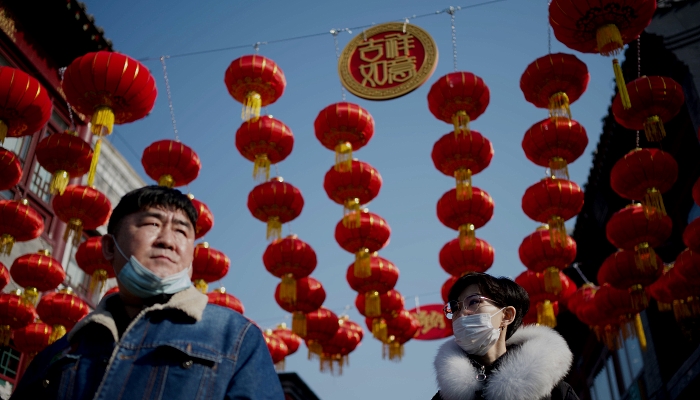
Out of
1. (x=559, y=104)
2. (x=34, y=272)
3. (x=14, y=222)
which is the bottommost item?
(x=34, y=272)

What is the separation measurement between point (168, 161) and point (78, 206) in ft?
4.77

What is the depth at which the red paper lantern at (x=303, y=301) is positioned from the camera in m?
10.8

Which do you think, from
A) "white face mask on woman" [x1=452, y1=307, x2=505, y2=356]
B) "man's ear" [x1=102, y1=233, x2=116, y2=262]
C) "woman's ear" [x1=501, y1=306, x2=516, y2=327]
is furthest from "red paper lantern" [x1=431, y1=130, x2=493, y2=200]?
"man's ear" [x1=102, y1=233, x2=116, y2=262]

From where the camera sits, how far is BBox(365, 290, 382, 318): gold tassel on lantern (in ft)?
35.7

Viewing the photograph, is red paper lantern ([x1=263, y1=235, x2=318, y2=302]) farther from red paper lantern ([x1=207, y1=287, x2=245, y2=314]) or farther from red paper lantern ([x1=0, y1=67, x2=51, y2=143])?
red paper lantern ([x1=0, y1=67, x2=51, y2=143])

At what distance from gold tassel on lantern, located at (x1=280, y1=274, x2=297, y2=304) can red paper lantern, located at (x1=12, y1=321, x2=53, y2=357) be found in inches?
167

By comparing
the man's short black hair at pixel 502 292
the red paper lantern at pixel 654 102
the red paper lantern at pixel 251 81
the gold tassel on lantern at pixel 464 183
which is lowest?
the man's short black hair at pixel 502 292

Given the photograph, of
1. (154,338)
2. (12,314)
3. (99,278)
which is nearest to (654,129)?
(154,338)

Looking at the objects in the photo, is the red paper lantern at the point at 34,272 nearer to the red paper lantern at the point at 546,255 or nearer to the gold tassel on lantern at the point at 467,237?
the gold tassel on lantern at the point at 467,237

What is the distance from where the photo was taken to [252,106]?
9.26m

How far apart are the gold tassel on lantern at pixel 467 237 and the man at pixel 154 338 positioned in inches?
284

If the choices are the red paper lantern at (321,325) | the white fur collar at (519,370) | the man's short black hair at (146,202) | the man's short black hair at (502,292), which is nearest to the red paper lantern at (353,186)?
the red paper lantern at (321,325)

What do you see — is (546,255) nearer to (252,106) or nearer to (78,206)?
(252,106)

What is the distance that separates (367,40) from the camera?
9828 mm
